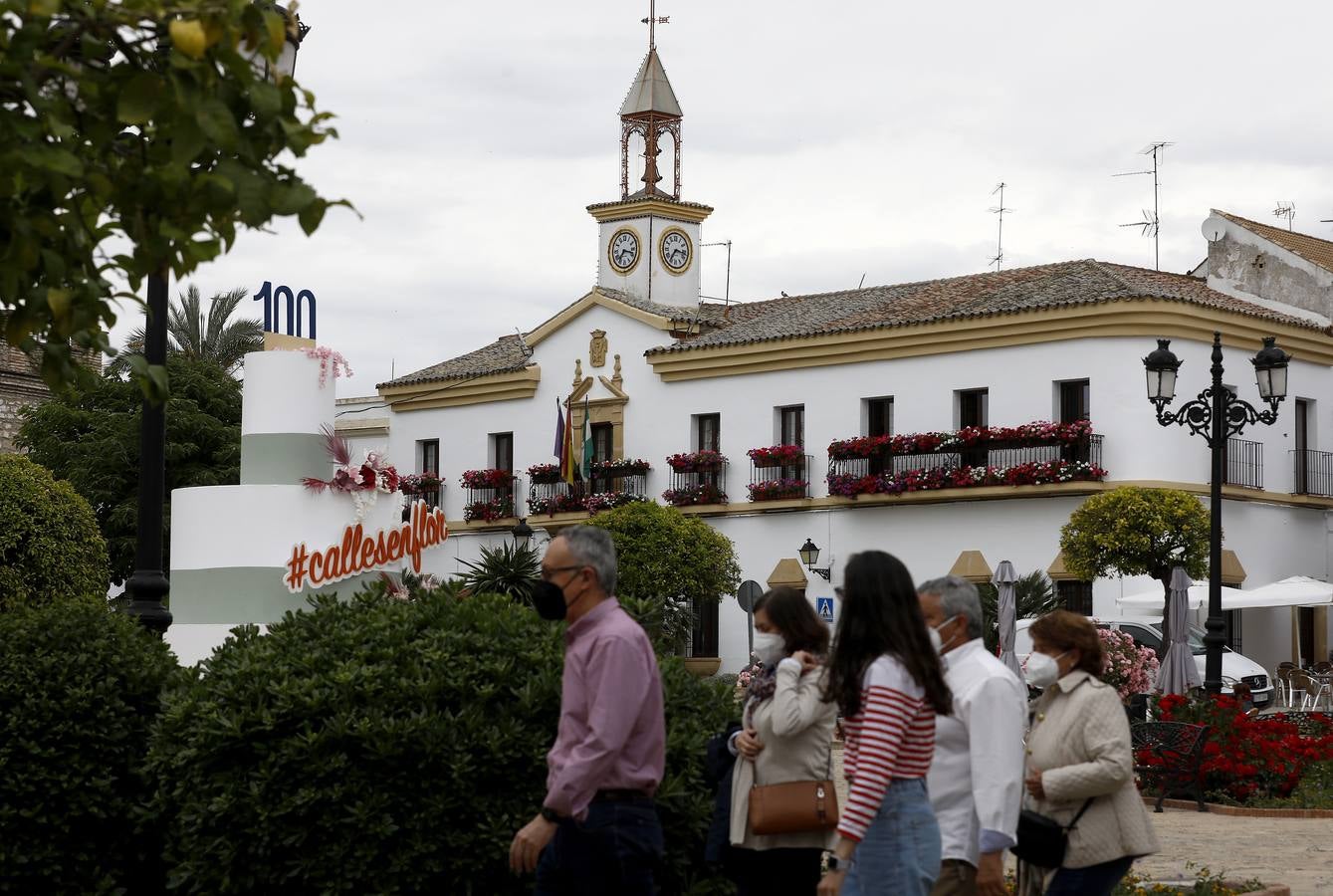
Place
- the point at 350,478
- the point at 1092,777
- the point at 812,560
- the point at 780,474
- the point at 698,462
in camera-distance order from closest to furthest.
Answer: the point at 1092,777 < the point at 350,478 < the point at 812,560 < the point at 780,474 < the point at 698,462

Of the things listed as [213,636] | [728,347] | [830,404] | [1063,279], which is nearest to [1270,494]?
[1063,279]

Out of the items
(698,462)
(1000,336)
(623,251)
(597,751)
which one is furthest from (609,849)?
(623,251)

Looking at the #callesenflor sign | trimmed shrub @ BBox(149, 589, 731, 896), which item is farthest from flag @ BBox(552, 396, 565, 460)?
trimmed shrub @ BBox(149, 589, 731, 896)

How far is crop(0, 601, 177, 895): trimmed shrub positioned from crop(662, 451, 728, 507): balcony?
31205 millimetres

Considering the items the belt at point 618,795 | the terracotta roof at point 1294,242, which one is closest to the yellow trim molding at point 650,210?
the terracotta roof at point 1294,242

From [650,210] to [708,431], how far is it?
611 centimetres

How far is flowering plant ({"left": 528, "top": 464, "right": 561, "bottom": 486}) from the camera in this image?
43156 mm

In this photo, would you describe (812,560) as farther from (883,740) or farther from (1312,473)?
(883,740)

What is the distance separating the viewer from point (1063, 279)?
3772 cm

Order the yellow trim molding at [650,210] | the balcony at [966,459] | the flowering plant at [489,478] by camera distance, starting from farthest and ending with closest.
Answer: the yellow trim molding at [650,210] → the flowering plant at [489,478] → the balcony at [966,459]

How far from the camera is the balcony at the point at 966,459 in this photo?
1372 inches

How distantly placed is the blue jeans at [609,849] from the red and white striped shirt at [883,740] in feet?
2.44

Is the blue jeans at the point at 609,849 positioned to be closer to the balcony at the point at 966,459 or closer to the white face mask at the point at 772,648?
the white face mask at the point at 772,648

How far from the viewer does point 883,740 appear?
6.11m
